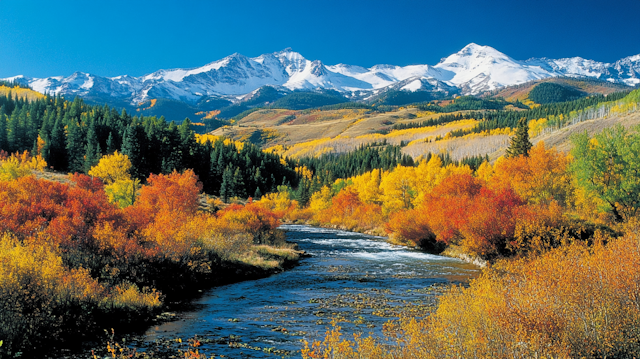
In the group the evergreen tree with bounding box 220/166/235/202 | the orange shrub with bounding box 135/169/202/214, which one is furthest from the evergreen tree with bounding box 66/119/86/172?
the orange shrub with bounding box 135/169/202/214

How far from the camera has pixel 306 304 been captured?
26047 millimetres

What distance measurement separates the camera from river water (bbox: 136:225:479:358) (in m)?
19.1

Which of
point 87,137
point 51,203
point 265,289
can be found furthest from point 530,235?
point 87,137

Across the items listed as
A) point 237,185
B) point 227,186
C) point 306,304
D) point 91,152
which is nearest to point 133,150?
point 91,152

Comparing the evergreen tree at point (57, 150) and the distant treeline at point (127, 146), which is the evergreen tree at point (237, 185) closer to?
the distant treeline at point (127, 146)

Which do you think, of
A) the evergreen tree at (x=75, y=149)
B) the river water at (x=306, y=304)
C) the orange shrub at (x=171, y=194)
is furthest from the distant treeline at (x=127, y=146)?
the river water at (x=306, y=304)

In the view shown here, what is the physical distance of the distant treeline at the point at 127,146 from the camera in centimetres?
11419

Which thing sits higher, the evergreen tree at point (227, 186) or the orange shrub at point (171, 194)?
the orange shrub at point (171, 194)

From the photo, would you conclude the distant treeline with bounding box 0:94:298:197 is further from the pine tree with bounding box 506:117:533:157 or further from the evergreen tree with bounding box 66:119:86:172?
the pine tree with bounding box 506:117:533:157

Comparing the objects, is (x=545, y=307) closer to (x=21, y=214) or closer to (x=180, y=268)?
(x=180, y=268)

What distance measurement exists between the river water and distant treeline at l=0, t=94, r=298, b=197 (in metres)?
90.0

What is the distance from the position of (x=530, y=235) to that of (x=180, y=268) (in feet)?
111

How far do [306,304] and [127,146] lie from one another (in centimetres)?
10384

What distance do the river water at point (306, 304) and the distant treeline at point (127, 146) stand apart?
89976 millimetres
